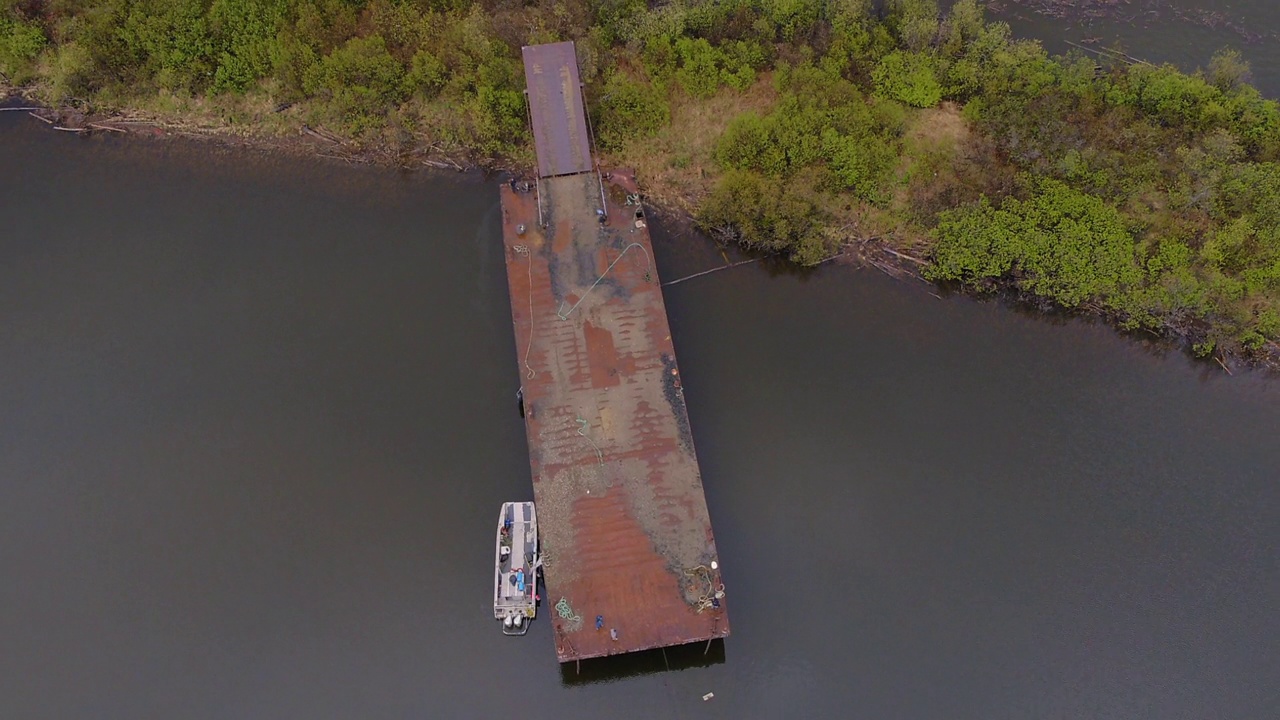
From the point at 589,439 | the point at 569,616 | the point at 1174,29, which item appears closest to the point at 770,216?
the point at 589,439

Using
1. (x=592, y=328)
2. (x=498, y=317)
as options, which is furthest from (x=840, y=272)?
(x=498, y=317)

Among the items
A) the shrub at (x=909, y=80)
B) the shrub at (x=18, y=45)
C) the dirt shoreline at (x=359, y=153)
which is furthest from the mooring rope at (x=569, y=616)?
the shrub at (x=18, y=45)

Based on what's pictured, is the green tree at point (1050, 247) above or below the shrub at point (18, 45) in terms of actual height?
below

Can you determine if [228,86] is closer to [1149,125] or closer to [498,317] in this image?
[498,317]

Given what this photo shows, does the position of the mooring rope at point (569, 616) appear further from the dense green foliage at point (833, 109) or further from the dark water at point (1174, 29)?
the dark water at point (1174, 29)

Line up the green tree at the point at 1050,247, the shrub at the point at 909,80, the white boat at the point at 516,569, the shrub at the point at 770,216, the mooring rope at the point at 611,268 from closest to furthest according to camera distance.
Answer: the white boat at the point at 516,569
the mooring rope at the point at 611,268
the green tree at the point at 1050,247
the shrub at the point at 770,216
the shrub at the point at 909,80

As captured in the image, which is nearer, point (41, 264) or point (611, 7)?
point (41, 264)

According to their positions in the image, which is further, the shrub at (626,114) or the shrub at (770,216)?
the shrub at (626,114)
